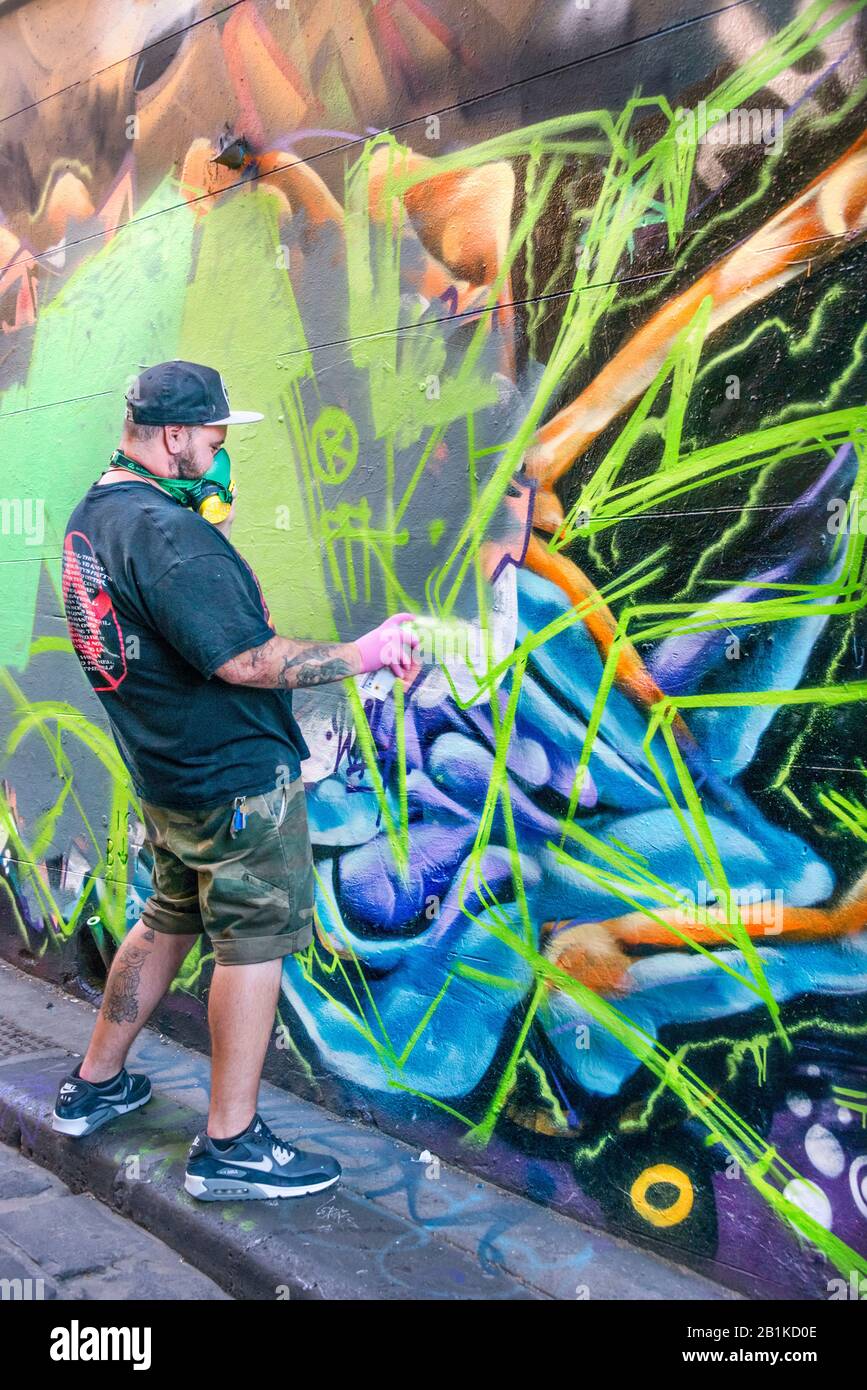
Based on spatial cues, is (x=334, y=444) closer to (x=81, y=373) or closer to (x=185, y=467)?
(x=185, y=467)

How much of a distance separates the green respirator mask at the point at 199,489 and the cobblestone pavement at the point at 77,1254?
5.94ft

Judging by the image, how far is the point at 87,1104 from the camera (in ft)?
10.2

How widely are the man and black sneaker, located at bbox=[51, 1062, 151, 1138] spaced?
0.48m

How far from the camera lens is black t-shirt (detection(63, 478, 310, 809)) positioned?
2521 mm

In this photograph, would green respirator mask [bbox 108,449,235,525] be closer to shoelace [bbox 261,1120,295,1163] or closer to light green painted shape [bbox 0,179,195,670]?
light green painted shape [bbox 0,179,195,670]

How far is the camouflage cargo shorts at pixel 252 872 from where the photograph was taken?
2693 mm

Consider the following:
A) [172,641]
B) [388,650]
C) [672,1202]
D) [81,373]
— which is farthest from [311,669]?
[81,373]

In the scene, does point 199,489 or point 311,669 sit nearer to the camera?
point 311,669

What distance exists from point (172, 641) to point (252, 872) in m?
0.60

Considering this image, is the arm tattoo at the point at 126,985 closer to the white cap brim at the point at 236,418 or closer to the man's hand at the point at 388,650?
the man's hand at the point at 388,650

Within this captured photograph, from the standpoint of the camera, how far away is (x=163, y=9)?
372 cm

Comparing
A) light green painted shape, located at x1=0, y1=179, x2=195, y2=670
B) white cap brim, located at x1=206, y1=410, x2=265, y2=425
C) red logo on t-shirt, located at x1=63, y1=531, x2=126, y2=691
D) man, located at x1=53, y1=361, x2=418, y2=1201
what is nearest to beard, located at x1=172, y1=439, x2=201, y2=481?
man, located at x1=53, y1=361, x2=418, y2=1201

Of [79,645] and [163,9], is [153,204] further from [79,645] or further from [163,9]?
[79,645]

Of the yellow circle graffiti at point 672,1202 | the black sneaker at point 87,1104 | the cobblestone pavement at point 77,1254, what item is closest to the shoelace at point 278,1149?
the cobblestone pavement at point 77,1254
